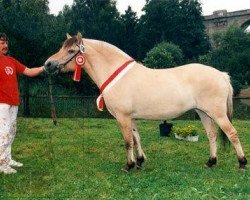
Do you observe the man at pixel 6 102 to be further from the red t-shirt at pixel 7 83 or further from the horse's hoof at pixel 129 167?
the horse's hoof at pixel 129 167

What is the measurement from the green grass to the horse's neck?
1998mm

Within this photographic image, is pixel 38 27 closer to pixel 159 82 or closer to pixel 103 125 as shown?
pixel 103 125

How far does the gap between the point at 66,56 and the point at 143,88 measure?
1.72m

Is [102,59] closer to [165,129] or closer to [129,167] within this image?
[129,167]

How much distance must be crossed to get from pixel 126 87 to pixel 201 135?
7.00 meters

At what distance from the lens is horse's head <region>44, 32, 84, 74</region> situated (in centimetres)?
783

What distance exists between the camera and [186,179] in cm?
700

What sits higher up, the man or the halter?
the halter

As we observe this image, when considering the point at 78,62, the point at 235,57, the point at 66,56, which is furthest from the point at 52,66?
the point at 235,57

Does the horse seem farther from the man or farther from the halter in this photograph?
the man

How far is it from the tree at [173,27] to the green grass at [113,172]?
46393mm

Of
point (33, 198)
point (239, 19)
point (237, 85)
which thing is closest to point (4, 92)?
point (33, 198)

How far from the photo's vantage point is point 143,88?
768 cm

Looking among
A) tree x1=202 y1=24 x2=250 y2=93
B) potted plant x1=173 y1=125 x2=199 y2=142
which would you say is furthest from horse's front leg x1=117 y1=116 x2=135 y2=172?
tree x1=202 y1=24 x2=250 y2=93
